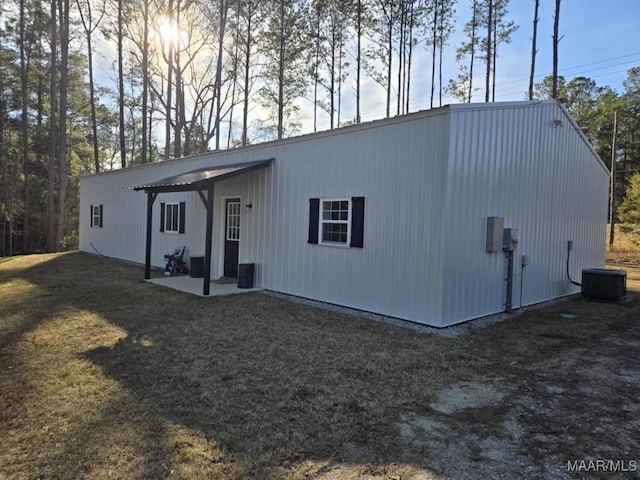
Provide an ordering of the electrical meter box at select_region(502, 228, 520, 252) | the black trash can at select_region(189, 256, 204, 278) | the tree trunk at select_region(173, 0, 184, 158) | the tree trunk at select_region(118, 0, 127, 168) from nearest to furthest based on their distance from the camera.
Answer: the electrical meter box at select_region(502, 228, 520, 252) < the black trash can at select_region(189, 256, 204, 278) < the tree trunk at select_region(118, 0, 127, 168) < the tree trunk at select_region(173, 0, 184, 158)

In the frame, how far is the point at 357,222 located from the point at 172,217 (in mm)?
6564

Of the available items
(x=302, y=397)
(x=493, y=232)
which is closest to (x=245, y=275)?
(x=493, y=232)

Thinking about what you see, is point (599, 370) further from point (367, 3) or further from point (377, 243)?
point (367, 3)

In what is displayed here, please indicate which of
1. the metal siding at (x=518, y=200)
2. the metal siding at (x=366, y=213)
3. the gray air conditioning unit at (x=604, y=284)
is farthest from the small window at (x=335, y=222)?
the gray air conditioning unit at (x=604, y=284)

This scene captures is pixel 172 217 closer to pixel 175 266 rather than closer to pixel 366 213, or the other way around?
pixel 175 266

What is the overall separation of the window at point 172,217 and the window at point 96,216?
15.1ft

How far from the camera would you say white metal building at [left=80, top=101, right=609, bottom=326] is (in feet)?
18.5

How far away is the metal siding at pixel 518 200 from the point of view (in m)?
5.66

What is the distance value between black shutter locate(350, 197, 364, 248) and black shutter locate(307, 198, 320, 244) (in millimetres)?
825

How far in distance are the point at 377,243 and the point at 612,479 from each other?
14.1 ft

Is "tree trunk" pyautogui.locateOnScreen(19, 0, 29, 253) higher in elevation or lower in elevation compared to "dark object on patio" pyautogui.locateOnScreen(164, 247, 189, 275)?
higher

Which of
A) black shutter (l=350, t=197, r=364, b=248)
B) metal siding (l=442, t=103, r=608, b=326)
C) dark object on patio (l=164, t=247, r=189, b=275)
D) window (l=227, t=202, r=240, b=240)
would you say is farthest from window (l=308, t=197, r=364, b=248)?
dark object on patio (l=164, t=247, r=189, b=275)

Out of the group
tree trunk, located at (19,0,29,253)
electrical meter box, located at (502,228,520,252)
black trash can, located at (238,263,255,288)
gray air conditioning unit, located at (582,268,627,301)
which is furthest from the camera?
tree trunk, located at (19,0,29,253)

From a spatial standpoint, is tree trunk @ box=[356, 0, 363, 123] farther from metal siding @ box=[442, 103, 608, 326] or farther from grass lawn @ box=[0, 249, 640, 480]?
grass lawn @ box=[0, 249, 640, 480]
